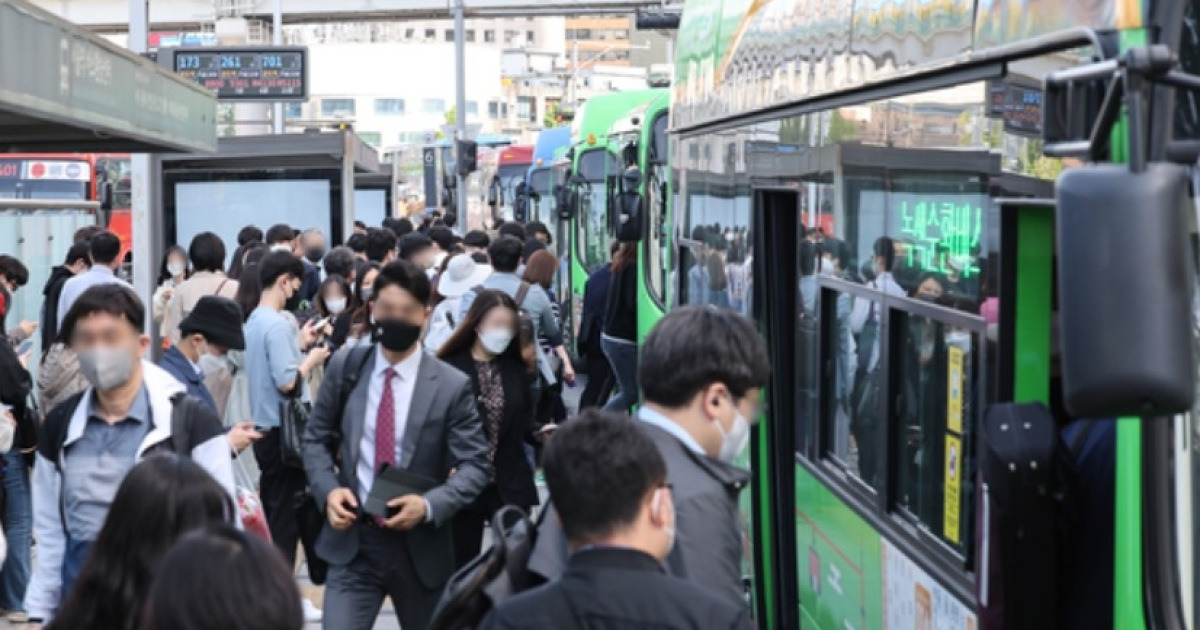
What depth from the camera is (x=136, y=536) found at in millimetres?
3883

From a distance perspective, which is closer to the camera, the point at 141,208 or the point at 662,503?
the point at 662,503

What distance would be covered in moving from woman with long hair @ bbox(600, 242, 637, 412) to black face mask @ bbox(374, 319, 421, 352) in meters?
8.15

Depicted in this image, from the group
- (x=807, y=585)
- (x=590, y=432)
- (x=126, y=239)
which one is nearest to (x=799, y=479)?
(x=807, y=585)

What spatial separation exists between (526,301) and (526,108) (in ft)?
474

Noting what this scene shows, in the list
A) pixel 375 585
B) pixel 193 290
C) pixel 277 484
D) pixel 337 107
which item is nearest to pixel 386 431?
pixel 375 585

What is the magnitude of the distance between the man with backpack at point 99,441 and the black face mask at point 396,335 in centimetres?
117

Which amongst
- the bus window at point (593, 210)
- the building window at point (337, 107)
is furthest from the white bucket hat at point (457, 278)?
the building window at point (337, 107)

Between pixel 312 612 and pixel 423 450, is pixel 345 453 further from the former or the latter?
pixel 312 612

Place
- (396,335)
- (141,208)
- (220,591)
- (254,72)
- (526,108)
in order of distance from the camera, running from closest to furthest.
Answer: (220,591), (396,335), (141,208), (254,72), (526,108)

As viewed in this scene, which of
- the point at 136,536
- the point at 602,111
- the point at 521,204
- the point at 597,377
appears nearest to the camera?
the point at 136,536

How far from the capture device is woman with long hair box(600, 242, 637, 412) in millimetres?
14992

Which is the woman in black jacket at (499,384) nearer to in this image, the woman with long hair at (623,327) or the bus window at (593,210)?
the woman with long hair at (623,327)

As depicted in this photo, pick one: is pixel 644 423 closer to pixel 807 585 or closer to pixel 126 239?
pixel 807 585

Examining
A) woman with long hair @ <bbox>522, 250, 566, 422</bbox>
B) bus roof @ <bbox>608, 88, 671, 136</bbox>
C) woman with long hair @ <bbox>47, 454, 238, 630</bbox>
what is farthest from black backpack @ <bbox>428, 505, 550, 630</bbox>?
bus roof @ <bbox>608, 88, 671, 136</bbox>
